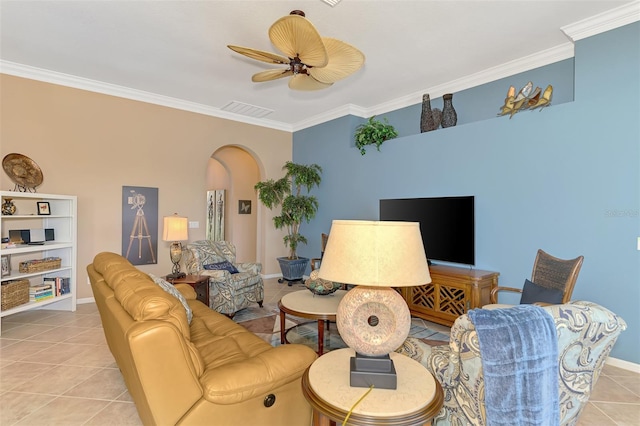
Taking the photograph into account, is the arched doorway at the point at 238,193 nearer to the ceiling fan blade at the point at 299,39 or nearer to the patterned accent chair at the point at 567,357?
the ceiling fan blade at the point at 299,39

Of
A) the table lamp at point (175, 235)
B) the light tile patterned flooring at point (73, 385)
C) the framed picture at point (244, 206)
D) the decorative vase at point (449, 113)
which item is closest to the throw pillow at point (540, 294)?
the light tile patterned flooring at point (73, 385)

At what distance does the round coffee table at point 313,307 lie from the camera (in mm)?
2797

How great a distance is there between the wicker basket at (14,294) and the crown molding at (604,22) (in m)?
6.47

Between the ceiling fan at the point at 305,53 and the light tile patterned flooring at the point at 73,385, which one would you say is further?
the ceiling fan at the point at 305,53

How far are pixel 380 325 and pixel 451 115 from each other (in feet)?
12.3

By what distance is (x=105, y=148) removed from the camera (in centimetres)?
477

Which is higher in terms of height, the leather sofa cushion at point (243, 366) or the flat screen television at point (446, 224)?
the flat screen television at point (446, 224)

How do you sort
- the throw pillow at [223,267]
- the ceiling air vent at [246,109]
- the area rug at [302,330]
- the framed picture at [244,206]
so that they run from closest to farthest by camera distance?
1. the area rug at [302,330]
2. the throw pillow at [223,267]
3. the ceiling air vent at [246,109]
4. the framed picture at [244,206]

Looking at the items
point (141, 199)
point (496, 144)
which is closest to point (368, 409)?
point (496, 144)

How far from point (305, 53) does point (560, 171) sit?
9.27ft

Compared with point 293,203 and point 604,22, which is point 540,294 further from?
point 293,203

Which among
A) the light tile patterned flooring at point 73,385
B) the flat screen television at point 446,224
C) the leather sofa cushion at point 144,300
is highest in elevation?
the flat screen television at point 446,224

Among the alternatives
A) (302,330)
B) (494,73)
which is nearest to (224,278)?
(302,330)

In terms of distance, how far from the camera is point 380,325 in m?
1.40
